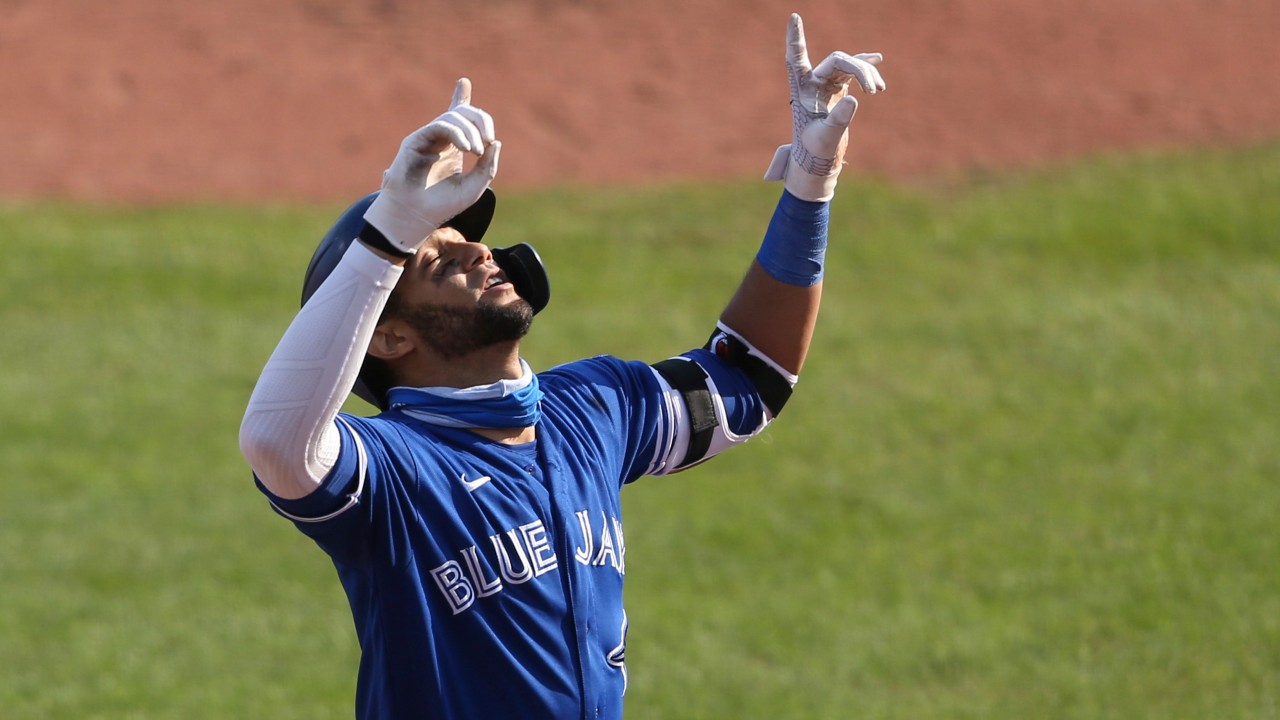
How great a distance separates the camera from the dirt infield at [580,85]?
571 inches

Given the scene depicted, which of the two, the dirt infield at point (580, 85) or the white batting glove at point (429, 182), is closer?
the white batting glove at point (429, 182)

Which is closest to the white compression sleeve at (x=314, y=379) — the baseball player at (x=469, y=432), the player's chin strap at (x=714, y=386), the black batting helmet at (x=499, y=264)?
the baseball player at (x=469, y=432)

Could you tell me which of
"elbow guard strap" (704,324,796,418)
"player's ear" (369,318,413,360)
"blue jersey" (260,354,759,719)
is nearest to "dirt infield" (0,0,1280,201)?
"elbow guard strap" (704,324,796,418)

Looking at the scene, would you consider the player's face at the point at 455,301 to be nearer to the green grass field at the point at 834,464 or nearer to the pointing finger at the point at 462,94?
the pointing finger at the point at 462,94

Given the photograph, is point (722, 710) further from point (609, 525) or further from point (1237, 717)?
point (609, 525)

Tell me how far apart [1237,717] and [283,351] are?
528 centimetres

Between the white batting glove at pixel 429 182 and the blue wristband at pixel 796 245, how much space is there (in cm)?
102

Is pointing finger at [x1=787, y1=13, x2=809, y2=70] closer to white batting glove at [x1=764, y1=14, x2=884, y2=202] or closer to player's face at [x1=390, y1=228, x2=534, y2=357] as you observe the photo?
white batting glove at [x1=764, y1=14, x2=884, y2=202]

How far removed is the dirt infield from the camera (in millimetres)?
14492

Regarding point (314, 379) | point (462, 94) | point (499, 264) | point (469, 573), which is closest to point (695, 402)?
point (499, 264)

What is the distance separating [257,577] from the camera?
7914 mm

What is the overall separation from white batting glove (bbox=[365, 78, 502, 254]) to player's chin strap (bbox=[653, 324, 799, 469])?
943 millimetres

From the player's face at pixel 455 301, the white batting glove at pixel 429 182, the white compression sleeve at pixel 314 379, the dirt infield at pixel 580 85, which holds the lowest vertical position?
the white compression sleeve at pixel 314 379

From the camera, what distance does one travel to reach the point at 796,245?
11.8ft
